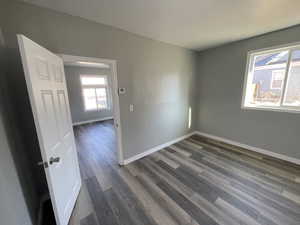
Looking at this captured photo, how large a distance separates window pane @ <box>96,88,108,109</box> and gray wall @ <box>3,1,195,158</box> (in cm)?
450

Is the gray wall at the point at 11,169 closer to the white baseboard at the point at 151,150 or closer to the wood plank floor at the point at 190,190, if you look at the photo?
the wood plank floor at the point at 190,190

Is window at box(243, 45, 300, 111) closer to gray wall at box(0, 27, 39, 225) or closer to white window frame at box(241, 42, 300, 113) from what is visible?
white window frame at box(241, 42, 300, 113)

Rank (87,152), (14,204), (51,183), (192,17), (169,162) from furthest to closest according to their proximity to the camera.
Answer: (87,152), (169,162), (192,17), (51,183), (14,204)

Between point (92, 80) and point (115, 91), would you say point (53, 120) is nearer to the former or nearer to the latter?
point (115, 91)

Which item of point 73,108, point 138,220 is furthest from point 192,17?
point 73,108

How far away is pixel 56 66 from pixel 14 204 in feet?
4.83

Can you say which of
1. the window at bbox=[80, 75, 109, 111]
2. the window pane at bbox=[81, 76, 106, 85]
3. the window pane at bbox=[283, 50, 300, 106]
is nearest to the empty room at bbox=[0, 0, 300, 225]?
the window pane at bbox=[283, 50, 300, 106]

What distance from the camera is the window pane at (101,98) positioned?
6426mm

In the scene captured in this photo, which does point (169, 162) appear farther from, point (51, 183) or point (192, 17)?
point (192, 17)

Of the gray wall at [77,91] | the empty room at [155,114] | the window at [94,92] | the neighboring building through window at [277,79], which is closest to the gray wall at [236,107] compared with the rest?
the empty room at [155,114]

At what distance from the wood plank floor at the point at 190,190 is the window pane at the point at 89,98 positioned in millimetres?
3577

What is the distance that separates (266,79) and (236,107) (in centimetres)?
85

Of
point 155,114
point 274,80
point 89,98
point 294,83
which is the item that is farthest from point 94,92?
point 294,83

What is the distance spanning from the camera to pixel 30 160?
5.16ft
